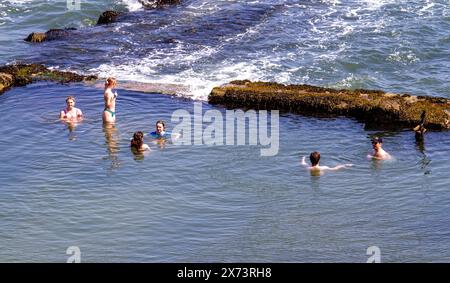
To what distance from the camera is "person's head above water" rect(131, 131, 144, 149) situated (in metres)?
20.6

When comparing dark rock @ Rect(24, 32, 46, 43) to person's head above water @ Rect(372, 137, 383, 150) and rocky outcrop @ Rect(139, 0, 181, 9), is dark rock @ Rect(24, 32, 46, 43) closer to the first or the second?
rocky outcrop @ Rect(139, 0, 181, 9)

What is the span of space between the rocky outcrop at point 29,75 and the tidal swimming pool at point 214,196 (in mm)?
2824

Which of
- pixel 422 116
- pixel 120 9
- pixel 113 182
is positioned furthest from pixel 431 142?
pixel 120 9

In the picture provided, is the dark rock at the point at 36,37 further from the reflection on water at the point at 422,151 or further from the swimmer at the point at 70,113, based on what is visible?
the reflection on water at the point at 422,151

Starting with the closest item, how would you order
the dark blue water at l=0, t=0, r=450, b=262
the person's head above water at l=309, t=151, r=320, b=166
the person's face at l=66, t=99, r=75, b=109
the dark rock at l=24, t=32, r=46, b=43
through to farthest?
the dark blue water at l=0, t=0, r=450, b=262 → the person's head above water at l=309, t=151, r=320, b=166 → the person's face at l=66, t=99, r=75, b=109 → the dark rock at l=24, t=32, r=46, b=43

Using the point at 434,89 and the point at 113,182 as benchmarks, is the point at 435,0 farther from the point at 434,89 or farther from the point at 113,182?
the point at 113,182

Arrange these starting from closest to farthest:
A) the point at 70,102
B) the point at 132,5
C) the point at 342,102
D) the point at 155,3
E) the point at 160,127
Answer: the point at 160,127 → the point at 70,102 → the point at 342,102 → the point at 155,3 → the point at 132,5

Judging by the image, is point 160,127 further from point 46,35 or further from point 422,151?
point 46,35

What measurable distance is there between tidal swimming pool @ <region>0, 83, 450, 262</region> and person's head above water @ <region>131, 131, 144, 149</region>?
382 mm

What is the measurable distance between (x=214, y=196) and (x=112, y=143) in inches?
177

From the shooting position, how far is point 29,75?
2670 cm

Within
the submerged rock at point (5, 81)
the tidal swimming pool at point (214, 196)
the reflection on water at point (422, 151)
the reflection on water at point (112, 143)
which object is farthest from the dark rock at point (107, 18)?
the reflection on water at point (422, 151)

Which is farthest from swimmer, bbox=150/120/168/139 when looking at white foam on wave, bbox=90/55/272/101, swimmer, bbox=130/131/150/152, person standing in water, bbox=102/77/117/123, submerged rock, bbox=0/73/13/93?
submerged rock, bbox=0/73/13/93

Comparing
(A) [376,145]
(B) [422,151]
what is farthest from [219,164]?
(B) [422,151]
